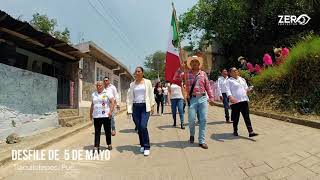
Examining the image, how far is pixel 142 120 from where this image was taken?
309 inches

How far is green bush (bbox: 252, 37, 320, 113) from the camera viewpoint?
12.4m

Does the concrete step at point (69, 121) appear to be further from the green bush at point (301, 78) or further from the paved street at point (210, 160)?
the green bush at point (301, 78)

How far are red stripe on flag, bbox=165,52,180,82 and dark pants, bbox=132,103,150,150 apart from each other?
6.06 ft

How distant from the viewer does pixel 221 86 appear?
40.5 feet

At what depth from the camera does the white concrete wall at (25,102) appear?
372 inches

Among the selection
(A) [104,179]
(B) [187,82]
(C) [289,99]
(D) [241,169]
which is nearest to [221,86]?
(C) [289,99]

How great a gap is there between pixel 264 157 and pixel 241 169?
2.93ft

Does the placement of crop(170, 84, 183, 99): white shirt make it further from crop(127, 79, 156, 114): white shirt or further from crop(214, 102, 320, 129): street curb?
crop(127, 79, 156, 114): white shirt

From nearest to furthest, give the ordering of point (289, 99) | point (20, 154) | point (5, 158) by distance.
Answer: point (5, 158), point (20, 154), point (289, 99)

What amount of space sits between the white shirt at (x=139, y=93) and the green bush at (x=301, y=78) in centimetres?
638

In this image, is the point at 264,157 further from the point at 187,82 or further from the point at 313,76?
the point at 313,76

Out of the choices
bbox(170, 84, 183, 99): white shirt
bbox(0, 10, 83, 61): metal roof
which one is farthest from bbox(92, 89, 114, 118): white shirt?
bbox(170, 84, 183, 99): white shirt

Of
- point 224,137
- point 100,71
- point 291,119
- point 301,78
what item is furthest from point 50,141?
point 100,71

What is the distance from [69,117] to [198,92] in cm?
771
